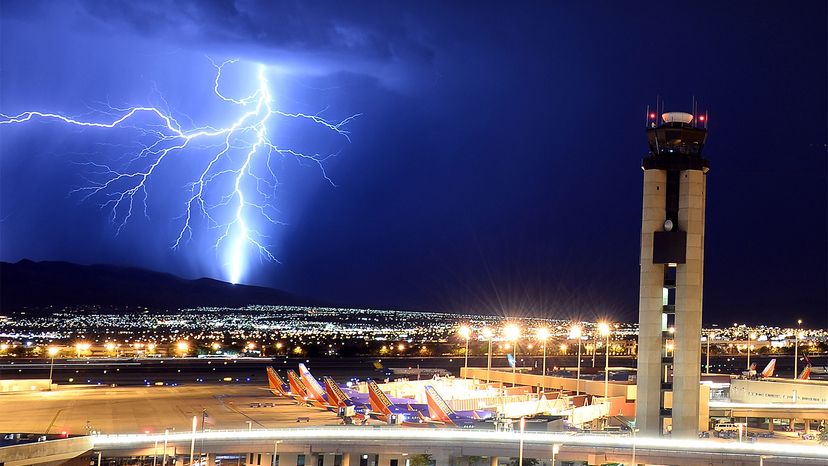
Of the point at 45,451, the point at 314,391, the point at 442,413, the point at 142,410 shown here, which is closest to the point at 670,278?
the point at 442,413

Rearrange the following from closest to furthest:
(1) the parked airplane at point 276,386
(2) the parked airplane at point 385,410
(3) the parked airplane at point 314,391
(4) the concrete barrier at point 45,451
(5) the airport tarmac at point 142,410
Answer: (4) the concrete barrier at point 45,451 → (5) the airport tarmac at point 142,410 → (2) the parked airplane at point 385,410 → (3) the parked airplane at point 314,391 → (1) the parked airplane at point 276,386

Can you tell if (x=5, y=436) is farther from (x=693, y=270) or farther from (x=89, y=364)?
(x=89, y=364)

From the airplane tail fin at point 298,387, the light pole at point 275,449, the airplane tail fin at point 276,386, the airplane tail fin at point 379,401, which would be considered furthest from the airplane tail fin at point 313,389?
the light pole at point 275,449

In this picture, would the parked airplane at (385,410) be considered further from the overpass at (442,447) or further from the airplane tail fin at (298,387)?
the overpass at (442,447)

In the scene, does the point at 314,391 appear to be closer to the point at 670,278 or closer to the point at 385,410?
the point at 385,410

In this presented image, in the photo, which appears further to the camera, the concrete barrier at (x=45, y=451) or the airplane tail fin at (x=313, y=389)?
the airplane tail fin at (x=313, y=389)

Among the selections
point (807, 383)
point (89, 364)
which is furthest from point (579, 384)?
point (89, 364)
